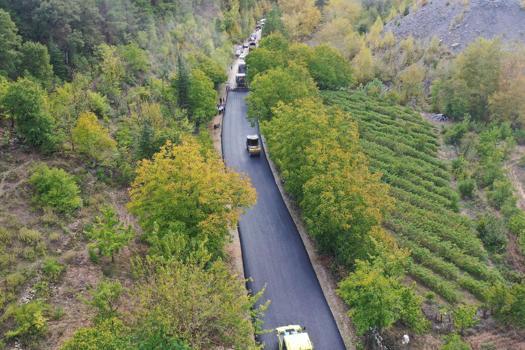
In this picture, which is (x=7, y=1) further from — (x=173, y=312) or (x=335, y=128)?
(x=173, y=312)

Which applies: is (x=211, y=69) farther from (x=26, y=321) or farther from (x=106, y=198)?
(x=26, y=321)

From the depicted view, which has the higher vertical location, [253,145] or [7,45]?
[7,45]

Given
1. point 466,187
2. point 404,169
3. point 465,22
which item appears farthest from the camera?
point 465,22

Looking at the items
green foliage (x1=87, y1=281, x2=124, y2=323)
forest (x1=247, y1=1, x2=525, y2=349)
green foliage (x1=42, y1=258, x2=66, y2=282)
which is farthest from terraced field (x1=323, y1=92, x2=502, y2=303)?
green foliage (x1=42, y1=258, x2=66, y2=282)

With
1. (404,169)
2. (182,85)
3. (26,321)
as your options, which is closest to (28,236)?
(26,321)

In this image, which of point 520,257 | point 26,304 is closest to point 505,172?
point 520,257

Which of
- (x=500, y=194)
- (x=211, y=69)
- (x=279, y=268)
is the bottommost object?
(x=279, y=268)
